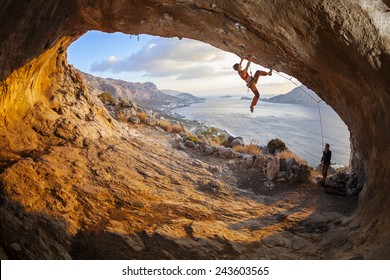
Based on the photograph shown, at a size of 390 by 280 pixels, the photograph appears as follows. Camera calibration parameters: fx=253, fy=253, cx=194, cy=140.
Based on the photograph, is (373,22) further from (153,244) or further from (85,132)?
(85,132)

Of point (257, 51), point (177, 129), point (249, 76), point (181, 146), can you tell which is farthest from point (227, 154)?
point (257, 51)

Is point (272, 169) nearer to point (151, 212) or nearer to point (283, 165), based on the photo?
point (283, 165)

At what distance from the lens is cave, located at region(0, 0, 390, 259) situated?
5.80 m

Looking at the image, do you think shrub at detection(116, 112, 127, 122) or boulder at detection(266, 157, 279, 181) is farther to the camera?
shrub at detection(116, 112, 127, 122)

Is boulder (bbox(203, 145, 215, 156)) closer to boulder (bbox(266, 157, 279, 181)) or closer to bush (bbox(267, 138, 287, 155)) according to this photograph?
boulder (bbox(266, 157, 279, 181))

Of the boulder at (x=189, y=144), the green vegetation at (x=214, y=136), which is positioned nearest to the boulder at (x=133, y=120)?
the boulder at (x=189, y=144)

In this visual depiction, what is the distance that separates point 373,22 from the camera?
5.68m

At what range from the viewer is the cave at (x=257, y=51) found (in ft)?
19.0

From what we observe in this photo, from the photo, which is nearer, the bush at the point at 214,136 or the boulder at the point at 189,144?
the boulder at the point at 189,144

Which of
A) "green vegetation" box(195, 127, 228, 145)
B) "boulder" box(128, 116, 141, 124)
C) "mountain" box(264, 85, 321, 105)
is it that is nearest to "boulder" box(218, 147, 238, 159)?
"green vegetation" box(195, 127, 228, 145)

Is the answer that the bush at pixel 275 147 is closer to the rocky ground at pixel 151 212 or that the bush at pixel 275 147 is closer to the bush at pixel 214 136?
the bush at pixel 214 136

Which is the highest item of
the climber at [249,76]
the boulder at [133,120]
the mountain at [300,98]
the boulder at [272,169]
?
the mountain at [300,98]

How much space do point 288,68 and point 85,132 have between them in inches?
339

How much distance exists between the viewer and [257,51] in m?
8.91
